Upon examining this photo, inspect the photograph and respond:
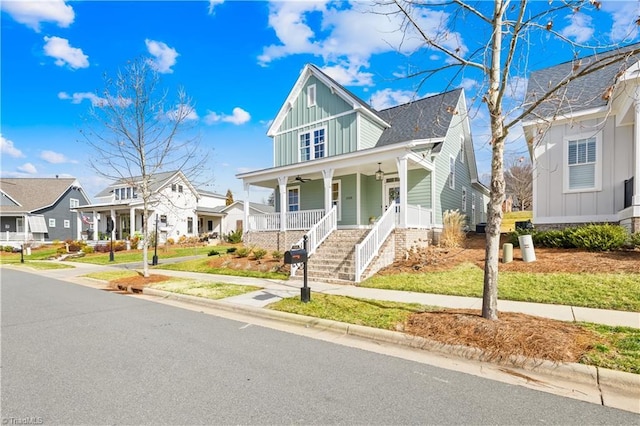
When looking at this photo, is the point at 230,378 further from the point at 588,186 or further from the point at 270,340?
the point at 588,186

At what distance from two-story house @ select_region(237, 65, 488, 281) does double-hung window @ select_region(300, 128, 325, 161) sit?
53mm

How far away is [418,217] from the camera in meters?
13.1

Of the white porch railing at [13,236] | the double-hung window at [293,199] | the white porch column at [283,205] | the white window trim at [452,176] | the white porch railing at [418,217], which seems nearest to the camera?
the white porch railing at [418,217]

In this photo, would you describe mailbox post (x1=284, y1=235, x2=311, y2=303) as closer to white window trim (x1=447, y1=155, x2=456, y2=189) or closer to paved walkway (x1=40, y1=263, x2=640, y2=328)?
paved walkway (x1=40, y1=263, x2=640, y2=328)

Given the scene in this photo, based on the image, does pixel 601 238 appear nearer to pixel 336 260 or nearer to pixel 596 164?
pixel 596 164

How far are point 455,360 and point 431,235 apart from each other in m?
10.3

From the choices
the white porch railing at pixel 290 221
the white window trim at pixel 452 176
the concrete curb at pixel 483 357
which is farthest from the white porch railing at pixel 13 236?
the white window trim at pixel 452 176

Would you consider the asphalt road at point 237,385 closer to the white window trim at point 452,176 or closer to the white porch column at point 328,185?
the white porch column at point 328,185

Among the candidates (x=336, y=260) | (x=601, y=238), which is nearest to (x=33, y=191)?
(x=336, y=260)

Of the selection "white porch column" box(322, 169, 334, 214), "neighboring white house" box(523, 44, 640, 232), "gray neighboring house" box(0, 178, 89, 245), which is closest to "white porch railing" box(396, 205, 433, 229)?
"white porch column" box(322, 169, 334, 214)

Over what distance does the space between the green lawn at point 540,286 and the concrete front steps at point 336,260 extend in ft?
3.25

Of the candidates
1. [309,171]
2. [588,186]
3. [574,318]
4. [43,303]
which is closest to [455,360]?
[574,318]

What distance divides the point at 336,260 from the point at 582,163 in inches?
360

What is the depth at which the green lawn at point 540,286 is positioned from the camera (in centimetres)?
646
